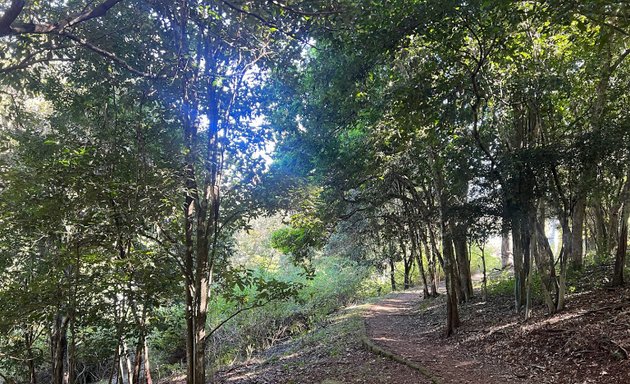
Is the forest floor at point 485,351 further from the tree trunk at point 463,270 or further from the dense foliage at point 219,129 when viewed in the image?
the tree trunk at point 463,270

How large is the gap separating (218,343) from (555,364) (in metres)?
12.7

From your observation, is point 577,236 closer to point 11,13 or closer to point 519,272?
point 519,272

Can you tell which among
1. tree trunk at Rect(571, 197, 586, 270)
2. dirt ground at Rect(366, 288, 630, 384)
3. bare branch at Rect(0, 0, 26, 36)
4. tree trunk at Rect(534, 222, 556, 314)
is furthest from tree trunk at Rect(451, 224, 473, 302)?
bare branch at Rect(0, 0, 26, 36)

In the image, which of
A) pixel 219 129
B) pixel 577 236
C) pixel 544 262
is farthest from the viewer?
pixel 577 236

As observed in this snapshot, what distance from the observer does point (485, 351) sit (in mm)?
7973

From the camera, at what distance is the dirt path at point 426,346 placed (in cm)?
658

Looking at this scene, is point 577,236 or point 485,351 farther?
point 577,236

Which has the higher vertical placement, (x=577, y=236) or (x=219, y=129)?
(x=219, y=129)

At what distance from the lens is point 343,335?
11578 mm

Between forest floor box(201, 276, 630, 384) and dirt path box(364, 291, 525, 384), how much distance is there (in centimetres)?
2

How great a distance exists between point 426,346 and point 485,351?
1.80 m

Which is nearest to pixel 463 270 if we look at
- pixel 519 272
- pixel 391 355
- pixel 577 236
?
pixel 577 236

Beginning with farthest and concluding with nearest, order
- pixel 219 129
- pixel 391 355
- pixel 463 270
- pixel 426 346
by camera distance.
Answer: pixel 463 270, pixel 426 346, pixel 391 355, pixel 219 129

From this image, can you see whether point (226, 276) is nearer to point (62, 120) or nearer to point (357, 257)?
point (62, 120)
